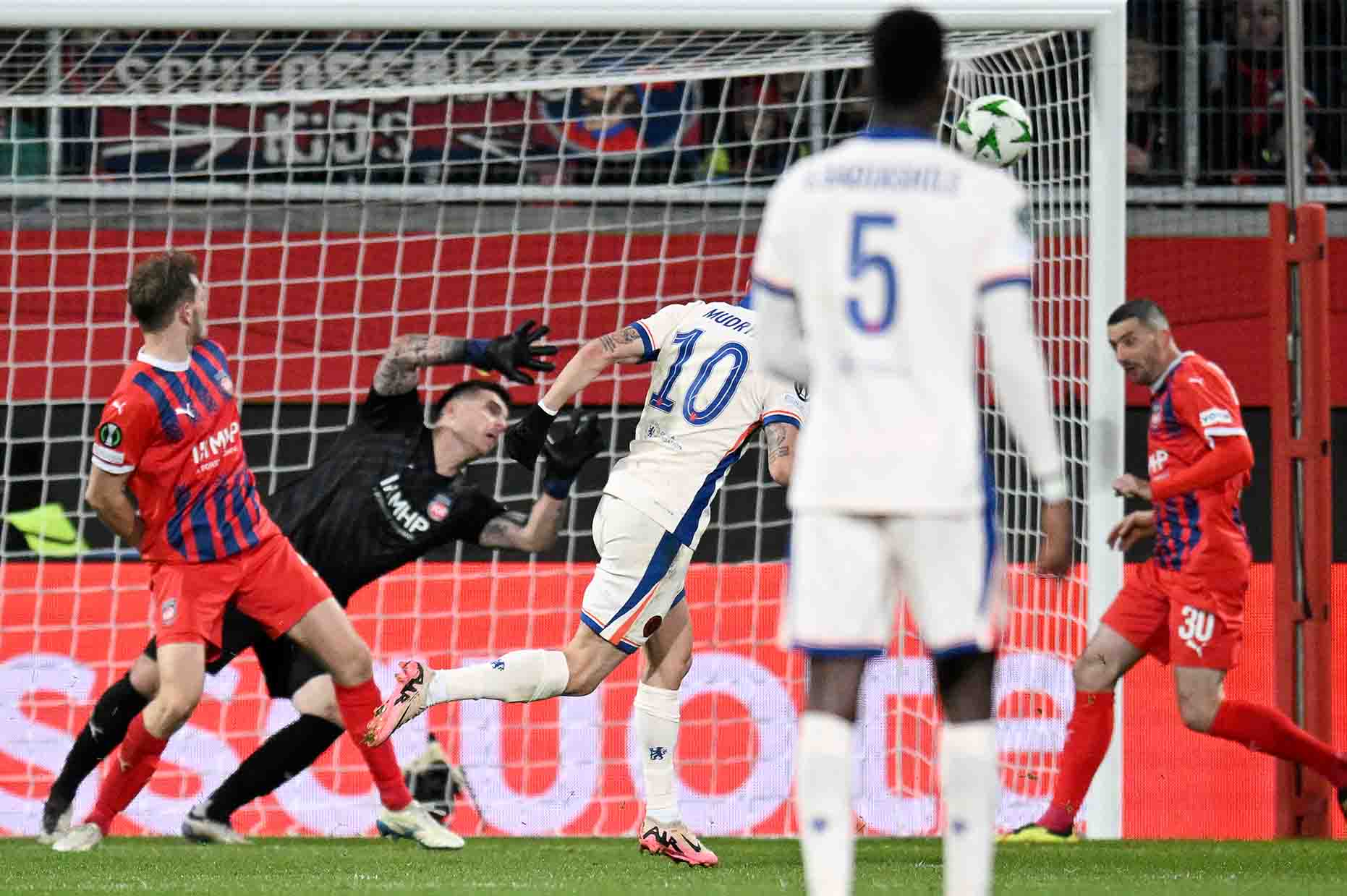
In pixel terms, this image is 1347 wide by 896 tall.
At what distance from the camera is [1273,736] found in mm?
5941

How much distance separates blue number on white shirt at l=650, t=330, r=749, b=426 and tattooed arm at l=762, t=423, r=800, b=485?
314 mm

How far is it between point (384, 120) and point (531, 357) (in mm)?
4681

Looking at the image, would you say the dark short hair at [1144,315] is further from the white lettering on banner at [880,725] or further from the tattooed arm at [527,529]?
the tattooed arm at [527,529]

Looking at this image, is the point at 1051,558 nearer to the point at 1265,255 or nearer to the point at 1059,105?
the point at 1059,105

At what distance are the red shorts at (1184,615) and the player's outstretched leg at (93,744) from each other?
3130mm

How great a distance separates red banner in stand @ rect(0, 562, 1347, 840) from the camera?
6.88 m

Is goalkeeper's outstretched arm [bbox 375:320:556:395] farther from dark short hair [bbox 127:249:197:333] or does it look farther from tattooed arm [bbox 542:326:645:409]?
dark short hair [bbox 127:249:197:333]

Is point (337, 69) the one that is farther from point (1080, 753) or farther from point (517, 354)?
point (1080, 753)

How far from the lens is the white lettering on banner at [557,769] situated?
6.95 m

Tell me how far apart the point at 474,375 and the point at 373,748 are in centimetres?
316

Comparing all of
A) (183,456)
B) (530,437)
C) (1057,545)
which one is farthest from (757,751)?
A: (1057,545)

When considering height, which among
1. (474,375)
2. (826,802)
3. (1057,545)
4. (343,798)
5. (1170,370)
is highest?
(474,375)

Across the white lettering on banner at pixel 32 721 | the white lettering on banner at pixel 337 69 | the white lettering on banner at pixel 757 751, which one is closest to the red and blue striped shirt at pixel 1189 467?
the white lettering on banner at pixel 757 751

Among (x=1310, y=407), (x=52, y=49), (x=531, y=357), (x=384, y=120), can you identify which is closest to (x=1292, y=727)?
(x=1310, y=407)
